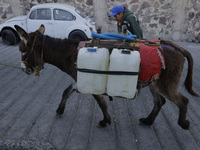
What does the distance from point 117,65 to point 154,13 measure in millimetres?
8113

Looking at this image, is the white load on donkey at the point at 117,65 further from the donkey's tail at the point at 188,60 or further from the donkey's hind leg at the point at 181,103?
the donkey's hind leg at the point at 181,103

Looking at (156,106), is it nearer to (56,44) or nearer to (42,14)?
(56,44)

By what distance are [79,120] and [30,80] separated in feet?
7.48

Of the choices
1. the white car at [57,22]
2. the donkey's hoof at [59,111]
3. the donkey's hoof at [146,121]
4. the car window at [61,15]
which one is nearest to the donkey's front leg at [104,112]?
the donkey's hoof at [146,121]

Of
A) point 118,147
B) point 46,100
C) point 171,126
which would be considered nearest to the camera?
point 118,147

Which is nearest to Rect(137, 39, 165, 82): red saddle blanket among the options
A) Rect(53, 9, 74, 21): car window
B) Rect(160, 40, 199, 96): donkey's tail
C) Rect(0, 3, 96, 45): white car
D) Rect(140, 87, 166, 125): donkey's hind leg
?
Rect(160, 40, 199, 96): donkey's tail

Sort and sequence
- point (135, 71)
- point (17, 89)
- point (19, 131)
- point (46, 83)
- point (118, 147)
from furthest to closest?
point (46, 83) < point (17, 89) < point (19, 131) < point (118, 147) < point (135, 71)

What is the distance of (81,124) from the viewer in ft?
9.95

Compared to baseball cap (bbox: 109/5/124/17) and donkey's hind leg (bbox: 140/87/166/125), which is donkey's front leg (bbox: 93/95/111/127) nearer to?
donkey's hind leg (bbox: 140/87/166/125)

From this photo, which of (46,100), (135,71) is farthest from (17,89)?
(135,71)

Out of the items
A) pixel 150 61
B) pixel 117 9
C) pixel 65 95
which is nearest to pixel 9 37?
pixel 65 95

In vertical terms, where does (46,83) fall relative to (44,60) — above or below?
below

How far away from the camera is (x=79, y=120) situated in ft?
10.3

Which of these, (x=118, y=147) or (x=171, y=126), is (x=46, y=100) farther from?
(x=171, y=126)
